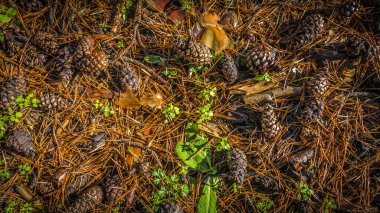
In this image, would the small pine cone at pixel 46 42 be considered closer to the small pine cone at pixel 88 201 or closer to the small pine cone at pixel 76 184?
the small pine cone at pixel 76 184

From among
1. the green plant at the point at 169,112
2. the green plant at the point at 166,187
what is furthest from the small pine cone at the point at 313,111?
the green plant at the point at 166,187

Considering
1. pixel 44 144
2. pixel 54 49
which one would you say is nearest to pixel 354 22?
pixel 54 49

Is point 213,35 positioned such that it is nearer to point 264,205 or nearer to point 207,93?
point 207,93

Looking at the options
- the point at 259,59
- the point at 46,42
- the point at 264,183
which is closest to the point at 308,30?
the point at 259,59

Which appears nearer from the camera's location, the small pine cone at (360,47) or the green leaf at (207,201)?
the green leaf at (207,201)

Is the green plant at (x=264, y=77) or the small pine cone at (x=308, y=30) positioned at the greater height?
the small pine cone at (x=308, y=30)

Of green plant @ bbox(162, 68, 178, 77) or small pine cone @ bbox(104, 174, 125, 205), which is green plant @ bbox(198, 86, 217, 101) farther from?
small pine cone @ bbox(104, 174, 125, 205)
